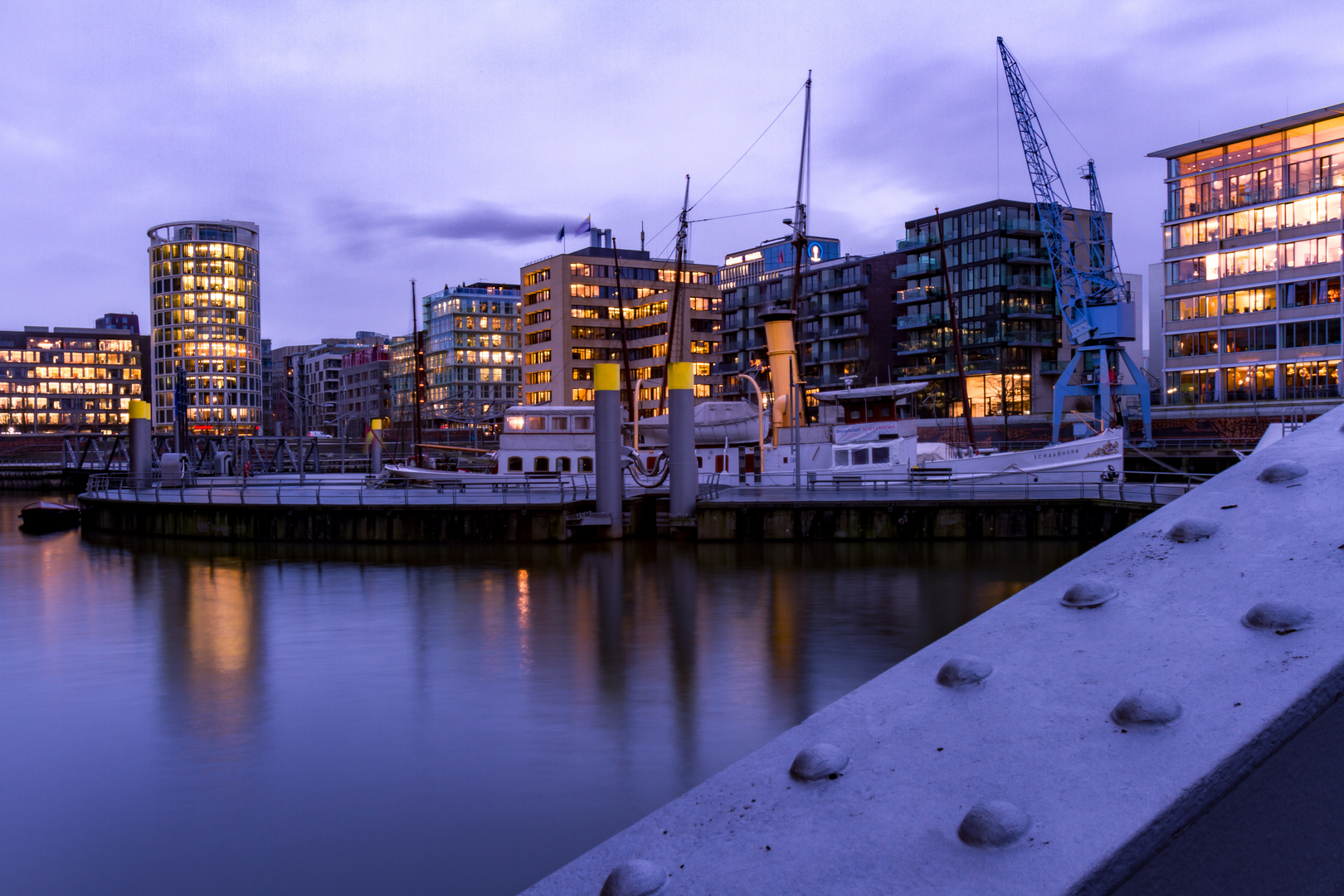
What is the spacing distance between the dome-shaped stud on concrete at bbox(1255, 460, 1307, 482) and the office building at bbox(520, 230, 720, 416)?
108m

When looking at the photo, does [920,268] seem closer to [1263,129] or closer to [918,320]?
[918,320]

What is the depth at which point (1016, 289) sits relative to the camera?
84000mm

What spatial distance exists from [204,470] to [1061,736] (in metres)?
66.3

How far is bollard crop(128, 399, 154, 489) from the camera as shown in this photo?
42.4 metres

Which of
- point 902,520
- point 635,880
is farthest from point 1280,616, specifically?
point 902,520

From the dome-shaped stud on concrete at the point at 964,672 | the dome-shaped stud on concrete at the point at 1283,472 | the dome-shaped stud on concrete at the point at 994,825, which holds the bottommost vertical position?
the dome-shaped stud on concrete at the point at 994,825

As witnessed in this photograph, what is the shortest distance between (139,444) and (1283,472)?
47571mm

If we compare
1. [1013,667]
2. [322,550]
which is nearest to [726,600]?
[322,550]

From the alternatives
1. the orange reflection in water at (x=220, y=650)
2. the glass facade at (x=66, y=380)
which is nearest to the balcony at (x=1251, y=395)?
the orange reflection in water at (x=220, y=650)

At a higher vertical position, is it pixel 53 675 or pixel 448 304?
pixel 448 304

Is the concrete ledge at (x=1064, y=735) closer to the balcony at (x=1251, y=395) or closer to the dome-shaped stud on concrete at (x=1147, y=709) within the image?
the dome-shaped stud on concrete at (x=1147, y=709)

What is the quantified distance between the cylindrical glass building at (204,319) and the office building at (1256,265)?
5437 inches

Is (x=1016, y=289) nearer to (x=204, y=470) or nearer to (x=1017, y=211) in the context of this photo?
(x=1017, y=211)

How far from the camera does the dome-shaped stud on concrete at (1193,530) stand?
107 inches
